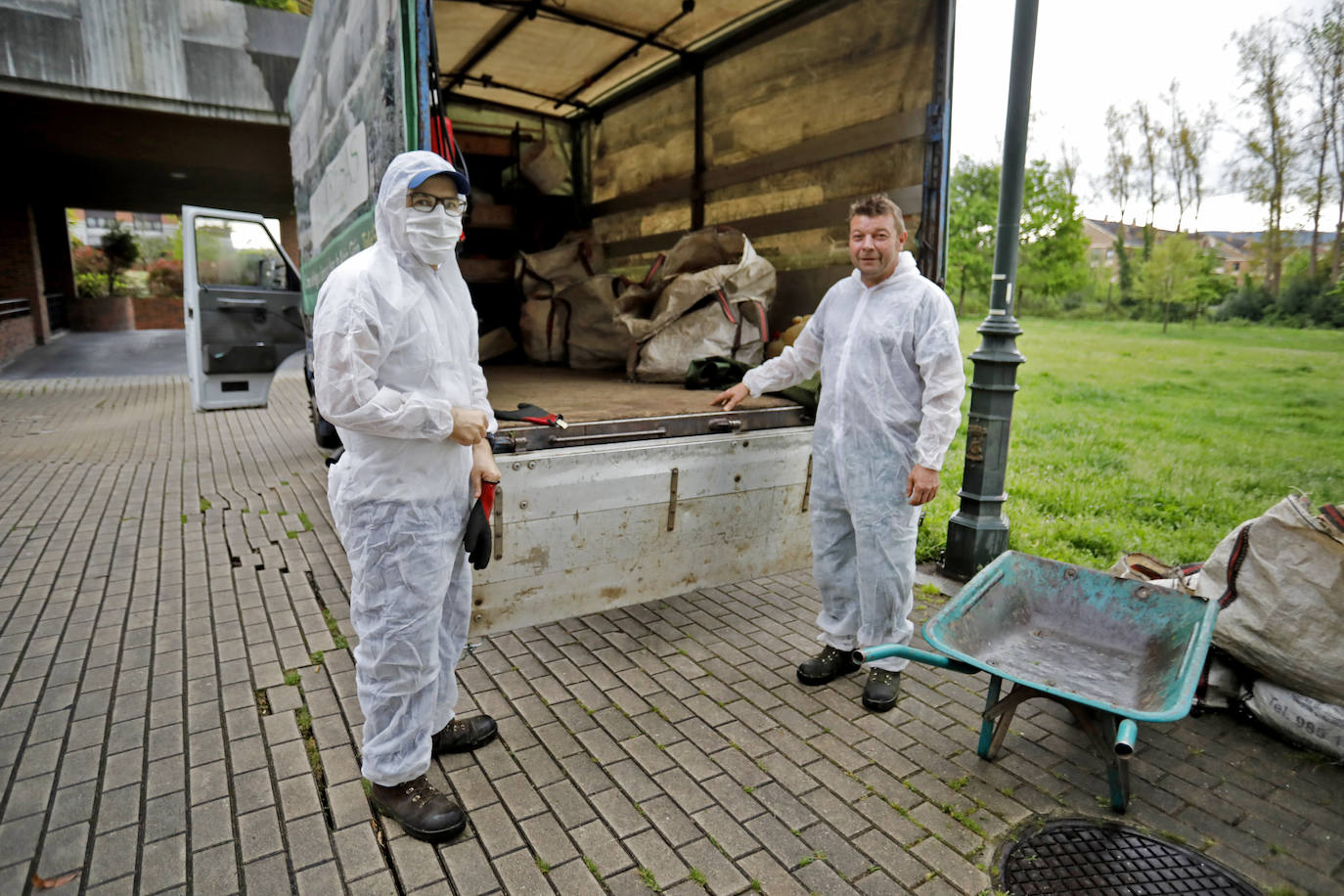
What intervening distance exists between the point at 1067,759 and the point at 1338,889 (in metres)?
0.76

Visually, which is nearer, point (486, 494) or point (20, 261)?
point (486, 494)

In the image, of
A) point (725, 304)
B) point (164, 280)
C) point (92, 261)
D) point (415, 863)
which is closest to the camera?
point (415, 863)

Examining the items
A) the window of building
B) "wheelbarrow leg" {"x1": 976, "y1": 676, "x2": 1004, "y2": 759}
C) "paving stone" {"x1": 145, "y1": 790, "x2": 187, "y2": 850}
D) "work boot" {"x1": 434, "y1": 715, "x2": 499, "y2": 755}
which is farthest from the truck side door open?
the window of building

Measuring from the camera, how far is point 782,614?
3924mm

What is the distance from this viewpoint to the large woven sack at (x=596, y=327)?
578 centimetres

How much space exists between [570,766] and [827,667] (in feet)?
4.02

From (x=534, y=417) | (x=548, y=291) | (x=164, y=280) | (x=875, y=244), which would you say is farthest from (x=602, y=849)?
(x=164, y=280)

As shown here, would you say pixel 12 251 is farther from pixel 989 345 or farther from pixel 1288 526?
pixel 1288 526

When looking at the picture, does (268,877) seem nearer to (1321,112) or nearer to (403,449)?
(403,449)

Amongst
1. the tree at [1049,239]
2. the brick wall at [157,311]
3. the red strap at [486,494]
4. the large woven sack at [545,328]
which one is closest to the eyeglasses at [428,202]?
the red strap at [486,494]

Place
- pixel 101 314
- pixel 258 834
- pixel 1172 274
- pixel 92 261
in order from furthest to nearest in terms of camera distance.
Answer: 1. pixel 92 261
2. pixel 101 314
3. pixel 1172 274
4. pixel 258 834

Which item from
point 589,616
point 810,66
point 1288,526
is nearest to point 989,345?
point 1288,526

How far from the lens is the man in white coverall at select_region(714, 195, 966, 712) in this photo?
9.51 feet

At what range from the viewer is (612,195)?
23.2 feet
